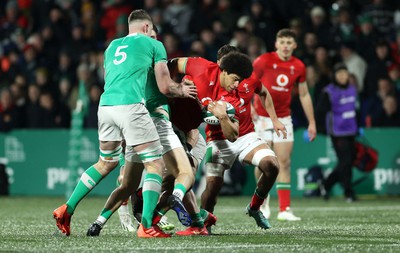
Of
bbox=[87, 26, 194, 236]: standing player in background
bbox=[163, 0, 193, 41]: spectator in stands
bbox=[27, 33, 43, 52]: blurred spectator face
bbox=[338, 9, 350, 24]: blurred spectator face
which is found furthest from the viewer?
bbox=[27, 33, 43, 52]: blurred spectator face

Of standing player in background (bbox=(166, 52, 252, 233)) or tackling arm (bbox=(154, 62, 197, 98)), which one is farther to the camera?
standing player in background (bbox=(166, 52, 252, 233))

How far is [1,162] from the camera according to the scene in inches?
782

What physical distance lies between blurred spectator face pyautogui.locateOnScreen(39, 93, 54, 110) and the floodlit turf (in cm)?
471

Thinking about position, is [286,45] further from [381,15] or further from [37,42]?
[37,42]

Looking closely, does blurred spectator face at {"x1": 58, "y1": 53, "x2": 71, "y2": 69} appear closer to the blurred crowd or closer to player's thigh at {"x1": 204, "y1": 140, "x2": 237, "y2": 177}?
the blurred crowd

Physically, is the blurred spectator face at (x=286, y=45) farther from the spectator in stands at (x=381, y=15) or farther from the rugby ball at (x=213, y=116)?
the spectator in stands at (x=381, y=15)

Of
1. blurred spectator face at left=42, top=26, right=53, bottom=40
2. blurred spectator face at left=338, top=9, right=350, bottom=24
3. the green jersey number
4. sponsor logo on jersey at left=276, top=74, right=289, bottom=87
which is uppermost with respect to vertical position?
blurred spectator face at left=338, top=9, right=350, bottom=24

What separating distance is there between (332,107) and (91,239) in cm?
834

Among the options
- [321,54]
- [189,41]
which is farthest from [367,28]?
[189,41]

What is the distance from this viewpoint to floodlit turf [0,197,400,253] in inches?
348

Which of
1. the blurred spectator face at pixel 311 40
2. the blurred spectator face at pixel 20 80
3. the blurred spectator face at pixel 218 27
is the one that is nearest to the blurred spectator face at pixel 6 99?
the blurred spectator face at pixel 20 80

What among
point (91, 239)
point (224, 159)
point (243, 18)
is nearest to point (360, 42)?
point (243, 18)

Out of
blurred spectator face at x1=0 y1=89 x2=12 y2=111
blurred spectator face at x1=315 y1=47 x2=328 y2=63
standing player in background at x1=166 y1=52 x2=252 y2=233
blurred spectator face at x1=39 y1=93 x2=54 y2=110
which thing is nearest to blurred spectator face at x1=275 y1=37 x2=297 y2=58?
standing player in background at x1=166 y1=52 x2=252 y2=233

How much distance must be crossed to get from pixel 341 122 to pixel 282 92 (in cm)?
396
